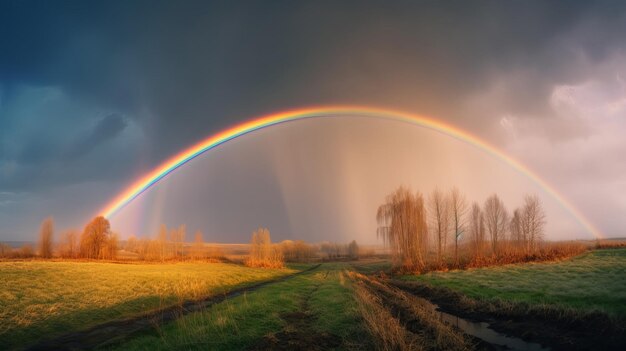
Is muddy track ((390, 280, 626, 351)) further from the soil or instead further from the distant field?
the distant field

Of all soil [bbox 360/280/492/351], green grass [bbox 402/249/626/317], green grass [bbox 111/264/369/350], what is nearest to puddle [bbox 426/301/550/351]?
soil [bbox 360/280/492/351]

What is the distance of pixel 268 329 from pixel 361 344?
5.33m

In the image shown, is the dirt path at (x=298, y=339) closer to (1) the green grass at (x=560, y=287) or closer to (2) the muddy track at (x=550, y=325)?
(2) the muddy track at (x=550, y=325)

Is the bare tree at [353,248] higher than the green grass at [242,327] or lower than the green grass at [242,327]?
lower

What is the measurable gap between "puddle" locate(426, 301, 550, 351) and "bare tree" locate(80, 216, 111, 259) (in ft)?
312

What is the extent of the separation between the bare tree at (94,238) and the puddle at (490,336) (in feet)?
312

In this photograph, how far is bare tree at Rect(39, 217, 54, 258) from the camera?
8862 centimetres

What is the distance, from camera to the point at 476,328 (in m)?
18.9

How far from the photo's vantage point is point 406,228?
56.5m

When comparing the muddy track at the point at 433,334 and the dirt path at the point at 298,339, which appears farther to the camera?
the muddy track at the point at 433,334

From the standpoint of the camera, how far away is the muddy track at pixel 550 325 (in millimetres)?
13883

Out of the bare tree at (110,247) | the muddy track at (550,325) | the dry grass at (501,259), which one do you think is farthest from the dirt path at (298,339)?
the bare tree at (110,247)

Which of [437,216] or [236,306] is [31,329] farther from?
[437,216]

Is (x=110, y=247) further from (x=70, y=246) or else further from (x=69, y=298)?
(x=69, y=298)
